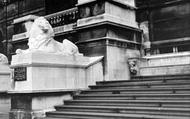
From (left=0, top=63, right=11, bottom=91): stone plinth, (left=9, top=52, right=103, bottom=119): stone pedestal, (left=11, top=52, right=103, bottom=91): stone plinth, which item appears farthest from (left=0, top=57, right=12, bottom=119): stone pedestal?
(left=11, top=52, right=103, bottom=91): stone plinth

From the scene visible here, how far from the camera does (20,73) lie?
33.3 feet

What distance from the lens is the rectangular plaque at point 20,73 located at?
1001 centimetres

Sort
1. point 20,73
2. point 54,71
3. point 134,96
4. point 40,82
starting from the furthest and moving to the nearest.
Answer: point 54,71
point 20,73
point 40,82
point 134,96

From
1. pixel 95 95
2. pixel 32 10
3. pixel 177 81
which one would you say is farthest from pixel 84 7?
pixel 32 10

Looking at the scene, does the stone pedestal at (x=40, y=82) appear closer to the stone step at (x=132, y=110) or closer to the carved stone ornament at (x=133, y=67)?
the stone step at (x=132, y=110)

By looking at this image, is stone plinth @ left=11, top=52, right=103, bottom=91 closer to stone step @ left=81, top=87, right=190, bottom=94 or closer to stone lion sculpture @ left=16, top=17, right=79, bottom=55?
stone lion sculpture @ left=16, top=17, right=79, bottom=55

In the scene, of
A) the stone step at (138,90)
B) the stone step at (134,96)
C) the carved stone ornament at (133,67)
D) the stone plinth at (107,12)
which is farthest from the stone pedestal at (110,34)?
the stone step at (134,96)

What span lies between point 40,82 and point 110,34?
15.6 feet

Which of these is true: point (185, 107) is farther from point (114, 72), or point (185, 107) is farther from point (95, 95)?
point (114, 72)

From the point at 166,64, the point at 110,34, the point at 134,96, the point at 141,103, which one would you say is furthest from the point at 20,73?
the point at 166,64

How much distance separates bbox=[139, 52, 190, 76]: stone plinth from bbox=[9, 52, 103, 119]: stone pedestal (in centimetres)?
368

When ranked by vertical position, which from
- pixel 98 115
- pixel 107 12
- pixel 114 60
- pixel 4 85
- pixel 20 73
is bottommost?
Result: pixel 98 115

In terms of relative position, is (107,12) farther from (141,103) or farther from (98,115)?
(98,115)

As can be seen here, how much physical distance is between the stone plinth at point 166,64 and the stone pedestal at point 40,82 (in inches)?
145
